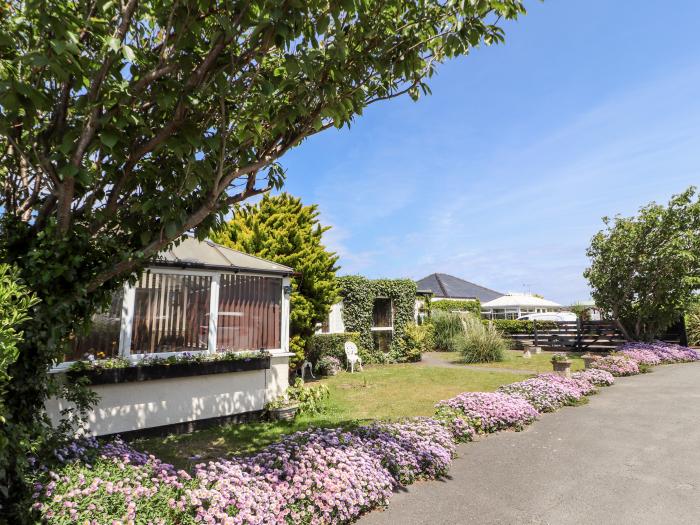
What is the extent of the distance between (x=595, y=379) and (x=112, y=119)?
12.4m

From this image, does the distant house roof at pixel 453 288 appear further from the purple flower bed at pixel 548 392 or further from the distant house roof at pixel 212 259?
the distant house roof at pixel 212 259

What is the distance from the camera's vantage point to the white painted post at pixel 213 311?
296 inches

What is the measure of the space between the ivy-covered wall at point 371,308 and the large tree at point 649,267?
8992 millimetres

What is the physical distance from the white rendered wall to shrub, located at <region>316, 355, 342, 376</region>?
204 inches

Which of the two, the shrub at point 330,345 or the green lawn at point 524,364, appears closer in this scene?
the shrub at point 330,345

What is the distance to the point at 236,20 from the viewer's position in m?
2.93

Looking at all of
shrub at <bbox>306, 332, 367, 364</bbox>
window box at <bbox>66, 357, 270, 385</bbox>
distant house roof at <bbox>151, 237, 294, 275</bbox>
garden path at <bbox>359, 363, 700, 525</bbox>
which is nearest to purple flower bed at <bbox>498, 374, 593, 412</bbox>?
garden path at <bbox>359, 363, 700, 525</bbox>

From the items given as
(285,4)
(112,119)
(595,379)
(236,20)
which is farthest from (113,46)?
(595,379)

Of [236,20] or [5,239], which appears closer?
[236,20]

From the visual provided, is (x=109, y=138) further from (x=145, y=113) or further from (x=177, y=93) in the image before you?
(x=145, y=113)

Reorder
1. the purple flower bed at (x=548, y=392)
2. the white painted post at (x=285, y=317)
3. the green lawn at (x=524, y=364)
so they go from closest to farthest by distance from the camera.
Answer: the purple flower bed at (x=548, y=392) → the white painted post at (x=285, y=317) → the green lawn at (x=524, y=364)

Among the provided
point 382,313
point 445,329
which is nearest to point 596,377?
point 382,313

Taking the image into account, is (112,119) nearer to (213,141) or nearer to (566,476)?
(213,141)

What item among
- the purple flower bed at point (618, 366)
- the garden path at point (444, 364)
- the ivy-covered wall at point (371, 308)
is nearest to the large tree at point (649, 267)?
the purple flower bed at point (618, 366)
